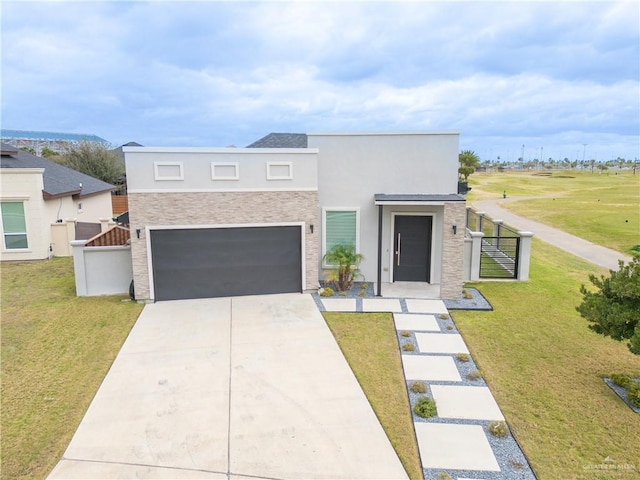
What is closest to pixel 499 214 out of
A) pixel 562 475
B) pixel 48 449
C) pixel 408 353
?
pixel 408 353

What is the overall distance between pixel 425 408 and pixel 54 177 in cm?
2172

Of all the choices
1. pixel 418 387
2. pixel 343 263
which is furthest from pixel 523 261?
pixel 418 387

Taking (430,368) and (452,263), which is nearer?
(430,368)

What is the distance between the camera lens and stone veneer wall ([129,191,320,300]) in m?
11.2

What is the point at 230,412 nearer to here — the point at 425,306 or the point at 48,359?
the point at 48,359

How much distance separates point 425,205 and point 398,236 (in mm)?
1369

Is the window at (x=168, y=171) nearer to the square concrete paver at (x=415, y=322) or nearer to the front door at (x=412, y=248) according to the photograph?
the front door at (x=412, y=248)

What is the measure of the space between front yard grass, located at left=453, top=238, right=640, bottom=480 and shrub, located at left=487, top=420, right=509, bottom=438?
0.15 meters

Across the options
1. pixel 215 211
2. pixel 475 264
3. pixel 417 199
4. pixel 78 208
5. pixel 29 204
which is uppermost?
pixel 417 199

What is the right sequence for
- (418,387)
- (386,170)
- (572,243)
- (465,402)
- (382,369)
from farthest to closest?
(572,243), (386,170), (382,369), (418,387), (465,402)

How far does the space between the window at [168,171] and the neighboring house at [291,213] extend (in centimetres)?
3

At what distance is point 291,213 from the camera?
1210 centimetres

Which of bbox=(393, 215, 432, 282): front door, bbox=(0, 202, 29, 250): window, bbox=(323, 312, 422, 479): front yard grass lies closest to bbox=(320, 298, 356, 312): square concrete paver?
bbox=(323, 312, 422, 479): front yard grass

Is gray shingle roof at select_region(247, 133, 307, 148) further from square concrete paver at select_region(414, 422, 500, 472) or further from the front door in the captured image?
square concrete paver at select_region(414, 422, 500, 472)
